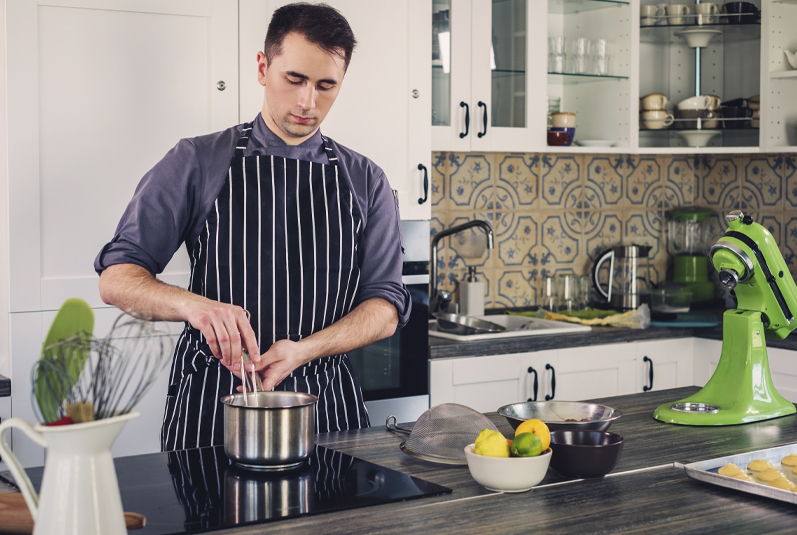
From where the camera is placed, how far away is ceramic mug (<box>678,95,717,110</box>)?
3.75 meters

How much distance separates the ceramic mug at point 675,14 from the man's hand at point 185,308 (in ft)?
9.00

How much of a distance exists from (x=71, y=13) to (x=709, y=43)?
2.82 meters

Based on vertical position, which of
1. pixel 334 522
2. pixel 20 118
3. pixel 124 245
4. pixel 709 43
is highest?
pixel 709 43

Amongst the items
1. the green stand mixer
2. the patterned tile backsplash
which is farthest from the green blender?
the green stand mixer

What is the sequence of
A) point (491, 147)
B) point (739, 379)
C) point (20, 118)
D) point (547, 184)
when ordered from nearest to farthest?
1. point (739, 379)
2. point (20, 118)
3. point (491, 147)
4. point (547, 184)

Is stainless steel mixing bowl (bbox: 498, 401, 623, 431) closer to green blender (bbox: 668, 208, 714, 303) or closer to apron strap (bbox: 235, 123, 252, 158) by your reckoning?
apron strap (bbox: 235, 123, 252, 158)

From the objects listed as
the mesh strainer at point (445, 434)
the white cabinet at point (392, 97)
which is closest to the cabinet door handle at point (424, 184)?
the white cabinet at point (392, 97)

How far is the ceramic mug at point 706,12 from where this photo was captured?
370 cm

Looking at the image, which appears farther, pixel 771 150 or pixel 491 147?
pixel 771 150

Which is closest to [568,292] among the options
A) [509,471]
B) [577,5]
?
[577,5]

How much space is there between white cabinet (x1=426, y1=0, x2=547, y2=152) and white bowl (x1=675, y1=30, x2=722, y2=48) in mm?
841

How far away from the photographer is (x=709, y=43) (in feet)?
13.0

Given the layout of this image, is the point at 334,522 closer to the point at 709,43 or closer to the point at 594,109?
the point at 594,109

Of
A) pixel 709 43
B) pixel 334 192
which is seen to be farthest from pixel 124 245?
pixel 709 43
